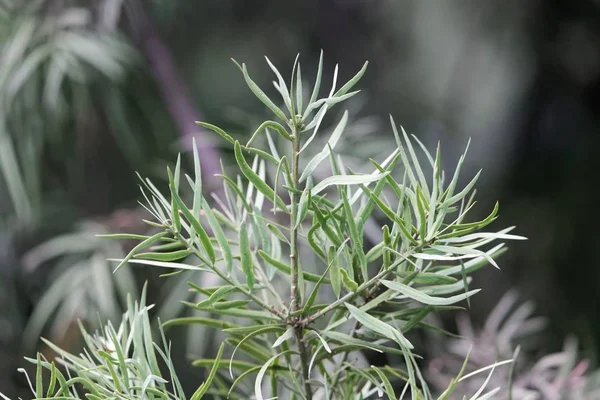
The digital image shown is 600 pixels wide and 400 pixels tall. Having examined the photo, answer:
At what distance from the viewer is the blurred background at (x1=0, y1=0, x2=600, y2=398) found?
703 millimetres

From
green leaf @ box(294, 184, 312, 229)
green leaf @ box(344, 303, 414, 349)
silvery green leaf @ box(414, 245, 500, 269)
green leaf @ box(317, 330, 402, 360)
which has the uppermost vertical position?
green leaf @ box(294, 184, 312, 229)

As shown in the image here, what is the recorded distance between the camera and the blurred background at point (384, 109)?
0.70 m

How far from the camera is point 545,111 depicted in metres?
0.83

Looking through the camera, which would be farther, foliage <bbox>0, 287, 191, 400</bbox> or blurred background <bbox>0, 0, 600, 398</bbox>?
blurred background <bbox>0, 0, 600, 398</bbox>

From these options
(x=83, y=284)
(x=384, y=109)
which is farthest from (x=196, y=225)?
(x=384, y=109)

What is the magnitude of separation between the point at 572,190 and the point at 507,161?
10 centimetres

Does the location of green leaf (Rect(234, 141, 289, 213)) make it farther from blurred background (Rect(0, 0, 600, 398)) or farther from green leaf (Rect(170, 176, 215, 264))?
blurred background (Rect(0, 0, 600, 398))

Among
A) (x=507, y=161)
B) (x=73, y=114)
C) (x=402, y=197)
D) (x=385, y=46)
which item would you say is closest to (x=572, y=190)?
(x=507, y=161)

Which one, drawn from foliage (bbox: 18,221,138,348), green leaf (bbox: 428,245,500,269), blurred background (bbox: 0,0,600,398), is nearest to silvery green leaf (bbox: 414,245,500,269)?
green leaf (bbox: 428,245,500,269)

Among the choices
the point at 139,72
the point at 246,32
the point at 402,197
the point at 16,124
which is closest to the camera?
the point at 402,197

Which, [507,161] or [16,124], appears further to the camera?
[507,161]

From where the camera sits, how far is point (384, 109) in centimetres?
85

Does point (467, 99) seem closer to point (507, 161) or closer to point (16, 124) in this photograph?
point (507, 161)

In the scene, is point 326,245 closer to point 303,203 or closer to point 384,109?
point 303,203
